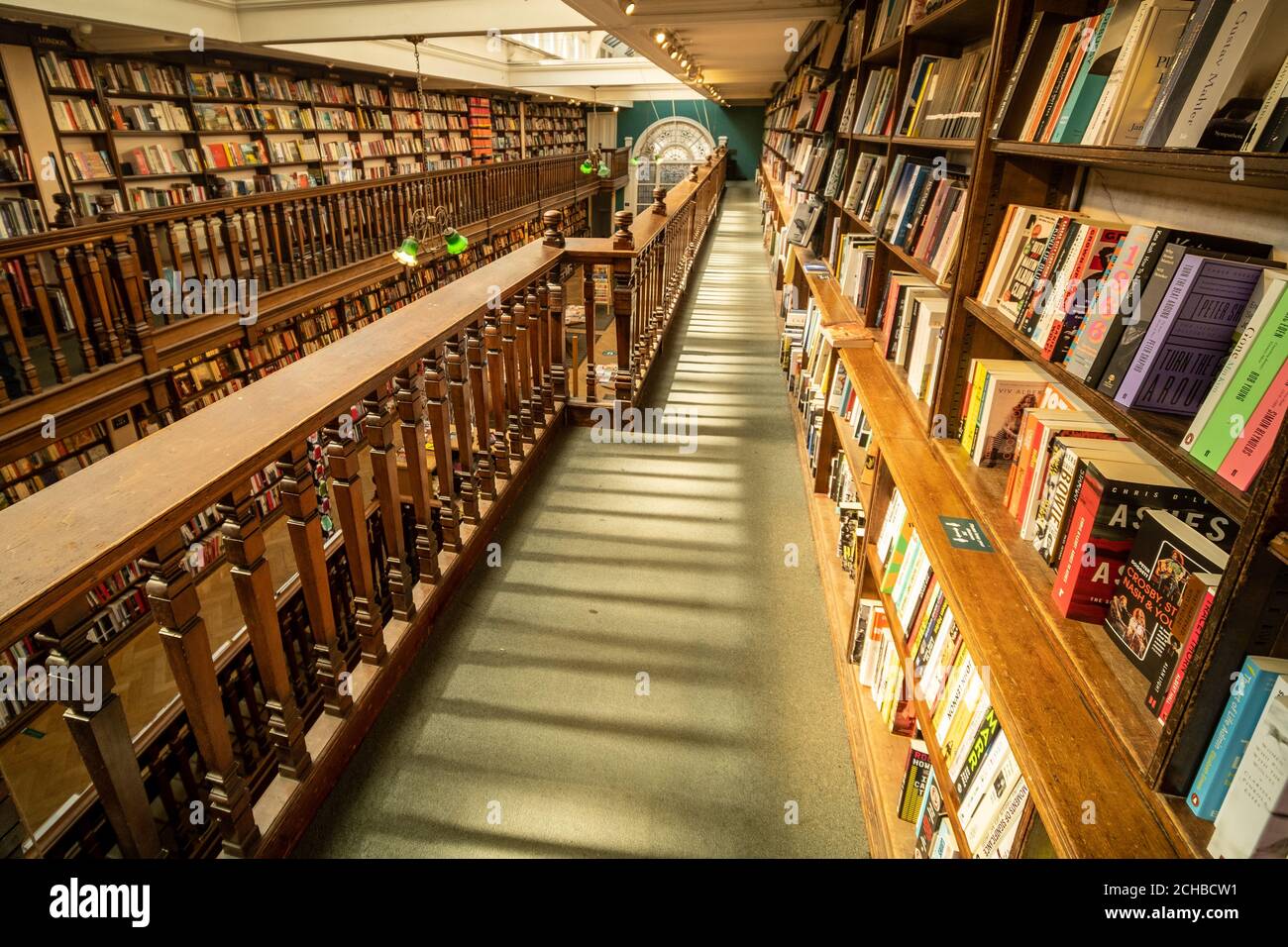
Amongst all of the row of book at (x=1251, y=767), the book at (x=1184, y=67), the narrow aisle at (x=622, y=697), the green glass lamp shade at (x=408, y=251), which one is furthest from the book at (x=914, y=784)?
the green glass lamp shade at (x=408, y=251)

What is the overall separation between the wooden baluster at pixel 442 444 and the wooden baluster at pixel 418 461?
31 millimetres

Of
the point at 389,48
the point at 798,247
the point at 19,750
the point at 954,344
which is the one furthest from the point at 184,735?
the point at 389,48

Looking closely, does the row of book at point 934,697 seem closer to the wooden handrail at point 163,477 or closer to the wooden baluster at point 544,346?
the wooden handrail at point 163,477

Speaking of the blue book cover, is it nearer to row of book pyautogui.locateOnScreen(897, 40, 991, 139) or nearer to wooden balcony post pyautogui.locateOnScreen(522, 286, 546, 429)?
row of book pyautogui.locateOnScreen(897, 40, 991, 139)

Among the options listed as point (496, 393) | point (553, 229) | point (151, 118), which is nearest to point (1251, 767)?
point (496, 393)

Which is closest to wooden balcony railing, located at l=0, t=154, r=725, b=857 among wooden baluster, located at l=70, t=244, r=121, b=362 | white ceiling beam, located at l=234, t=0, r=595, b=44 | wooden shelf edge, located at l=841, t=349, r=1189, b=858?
wooden shelf edge, located at l=841, t=349, r=1189, b=858

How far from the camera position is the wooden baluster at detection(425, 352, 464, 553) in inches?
67.9

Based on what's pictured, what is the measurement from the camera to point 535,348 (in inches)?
106

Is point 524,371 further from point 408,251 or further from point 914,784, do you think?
point 408,251

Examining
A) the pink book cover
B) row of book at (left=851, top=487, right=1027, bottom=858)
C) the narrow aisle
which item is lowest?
the narrow aisle

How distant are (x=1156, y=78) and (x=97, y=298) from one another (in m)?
5.14

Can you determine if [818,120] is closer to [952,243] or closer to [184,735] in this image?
[952,243]

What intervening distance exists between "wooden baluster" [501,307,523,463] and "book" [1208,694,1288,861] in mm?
2018

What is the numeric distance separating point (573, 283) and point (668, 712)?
365 inches
